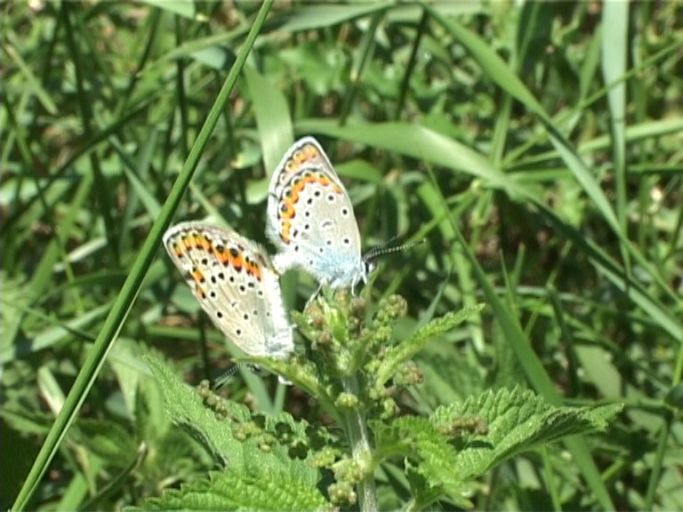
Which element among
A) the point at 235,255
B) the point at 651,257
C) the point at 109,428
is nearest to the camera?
the point at 235,255

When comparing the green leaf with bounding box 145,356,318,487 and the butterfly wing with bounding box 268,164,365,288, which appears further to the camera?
the butterfly wing with bounding box 268,164,365,288

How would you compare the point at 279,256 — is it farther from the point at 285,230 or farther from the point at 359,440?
the point at 359,440

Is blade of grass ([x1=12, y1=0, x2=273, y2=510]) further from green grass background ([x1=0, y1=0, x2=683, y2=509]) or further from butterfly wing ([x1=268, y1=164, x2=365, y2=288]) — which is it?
green grass background ([x1=0, y1=0, x2=683, y2=509])

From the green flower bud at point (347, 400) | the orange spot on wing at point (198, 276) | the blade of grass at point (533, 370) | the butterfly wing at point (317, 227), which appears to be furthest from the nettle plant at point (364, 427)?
the blade of grass at point (533, 370)

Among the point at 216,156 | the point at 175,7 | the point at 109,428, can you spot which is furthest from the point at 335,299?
the point at 216,156

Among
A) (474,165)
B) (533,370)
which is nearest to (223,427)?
(533,370)

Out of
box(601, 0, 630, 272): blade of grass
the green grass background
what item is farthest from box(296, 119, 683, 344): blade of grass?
box(601, 0, 630, 272): blade of grass

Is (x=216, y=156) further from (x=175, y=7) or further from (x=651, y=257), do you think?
(x=651, y=257)
